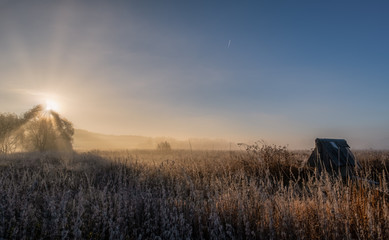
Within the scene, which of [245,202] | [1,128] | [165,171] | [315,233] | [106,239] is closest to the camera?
[315,233]

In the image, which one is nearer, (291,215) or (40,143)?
(291,215)

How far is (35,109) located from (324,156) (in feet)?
110

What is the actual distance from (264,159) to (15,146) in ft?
114

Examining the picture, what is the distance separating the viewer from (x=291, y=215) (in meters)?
3.40

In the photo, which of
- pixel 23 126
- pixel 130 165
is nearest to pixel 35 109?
pixel 23 126

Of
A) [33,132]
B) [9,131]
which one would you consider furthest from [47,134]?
[9,131]

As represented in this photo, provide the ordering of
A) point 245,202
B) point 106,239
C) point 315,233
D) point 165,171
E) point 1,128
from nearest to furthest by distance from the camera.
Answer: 1. point 315,233
2. point 106,239
3. point 245,202
4. point 165,171
5. point 1,128

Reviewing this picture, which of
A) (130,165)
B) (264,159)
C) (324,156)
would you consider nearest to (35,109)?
(130,165)

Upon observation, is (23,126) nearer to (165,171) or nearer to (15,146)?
(15,146)

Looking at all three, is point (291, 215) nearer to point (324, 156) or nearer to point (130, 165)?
point (324, 156)

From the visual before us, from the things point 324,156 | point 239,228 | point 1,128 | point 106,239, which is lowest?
point 106,239

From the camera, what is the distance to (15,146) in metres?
30.7

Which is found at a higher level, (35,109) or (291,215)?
(35,109)

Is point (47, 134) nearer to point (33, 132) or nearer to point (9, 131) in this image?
point (33, 132)
